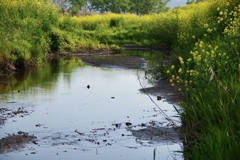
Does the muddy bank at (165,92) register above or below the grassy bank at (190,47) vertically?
below

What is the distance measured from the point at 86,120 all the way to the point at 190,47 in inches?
240

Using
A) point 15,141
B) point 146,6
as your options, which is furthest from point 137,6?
point 15,141

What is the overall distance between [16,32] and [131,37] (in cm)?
1956

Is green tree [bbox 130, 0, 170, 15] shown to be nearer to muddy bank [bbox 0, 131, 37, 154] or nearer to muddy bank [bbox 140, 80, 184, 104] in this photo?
muddy bank [bbox 140, 80, 184, 104]

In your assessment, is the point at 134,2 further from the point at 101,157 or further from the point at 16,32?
the point at 101,157

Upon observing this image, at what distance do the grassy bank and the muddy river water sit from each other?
60 centimetres

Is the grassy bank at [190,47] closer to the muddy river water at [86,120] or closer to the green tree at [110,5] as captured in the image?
the muddy river water at [86,120]

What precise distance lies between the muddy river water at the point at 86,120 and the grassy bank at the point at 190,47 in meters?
0.60

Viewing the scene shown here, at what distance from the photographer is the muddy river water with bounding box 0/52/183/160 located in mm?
9008

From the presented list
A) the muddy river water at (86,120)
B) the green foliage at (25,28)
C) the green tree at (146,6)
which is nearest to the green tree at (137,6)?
the green tree at (146,6)

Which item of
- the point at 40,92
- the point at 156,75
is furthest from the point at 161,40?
the point at 40,92

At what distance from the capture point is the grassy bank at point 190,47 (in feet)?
19.1

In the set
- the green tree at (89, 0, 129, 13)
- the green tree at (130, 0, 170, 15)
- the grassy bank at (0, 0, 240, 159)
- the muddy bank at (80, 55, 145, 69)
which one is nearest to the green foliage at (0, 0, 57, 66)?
the grassy bank at (0, 0, 240, 159)

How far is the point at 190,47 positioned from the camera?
1656 centimetres
